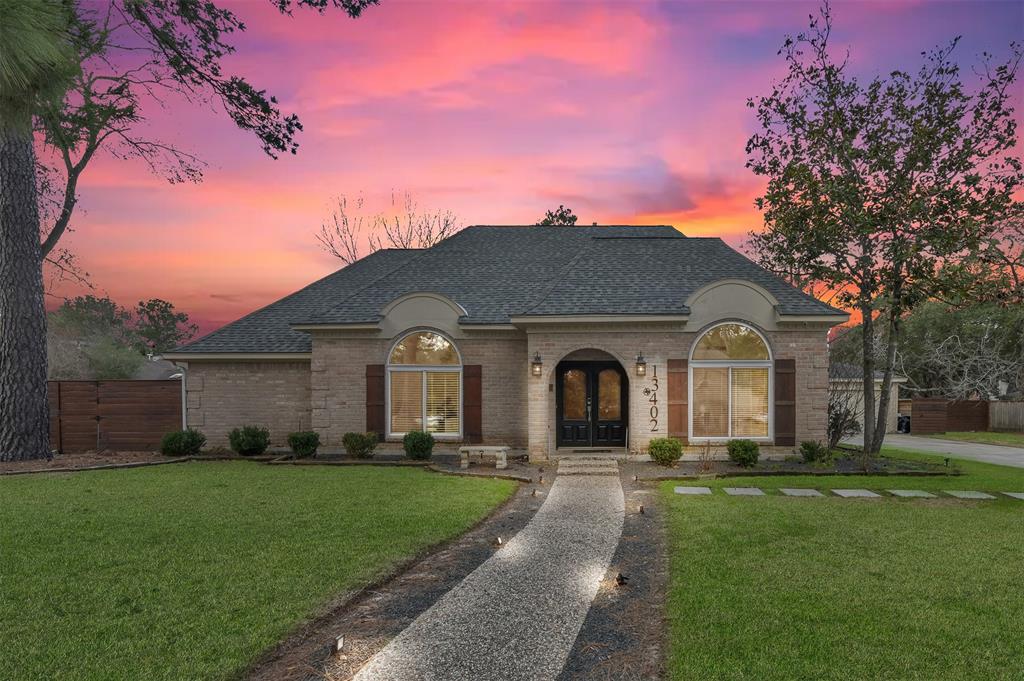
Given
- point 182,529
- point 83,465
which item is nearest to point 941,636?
point 182,529

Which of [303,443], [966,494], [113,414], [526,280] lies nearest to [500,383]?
[526,280]

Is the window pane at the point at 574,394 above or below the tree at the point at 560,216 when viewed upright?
below

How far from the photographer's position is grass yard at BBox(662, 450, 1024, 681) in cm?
423

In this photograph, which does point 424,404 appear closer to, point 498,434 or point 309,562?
point 498,434

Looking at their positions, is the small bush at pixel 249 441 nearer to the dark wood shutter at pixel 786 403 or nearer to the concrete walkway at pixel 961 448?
the dark wood shutter at pixel 786 403

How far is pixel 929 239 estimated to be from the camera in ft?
45.5

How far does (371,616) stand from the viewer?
5.14 meters

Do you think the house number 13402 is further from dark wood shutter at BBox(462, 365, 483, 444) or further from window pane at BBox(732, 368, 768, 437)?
dark wood shutter at BBox(462, 365, 483, 444)

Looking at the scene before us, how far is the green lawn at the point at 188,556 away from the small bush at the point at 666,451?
3830mm

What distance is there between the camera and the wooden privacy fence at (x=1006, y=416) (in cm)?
2773

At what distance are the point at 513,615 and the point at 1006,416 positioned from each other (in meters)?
34.5

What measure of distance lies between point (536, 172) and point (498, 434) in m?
9.76

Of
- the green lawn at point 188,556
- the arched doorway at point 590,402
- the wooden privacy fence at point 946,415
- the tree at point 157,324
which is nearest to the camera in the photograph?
the green lawn at point 188,556

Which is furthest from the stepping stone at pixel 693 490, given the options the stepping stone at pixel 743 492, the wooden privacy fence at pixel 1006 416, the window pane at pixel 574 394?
the wooden privacy fence at pixel 1006 416
